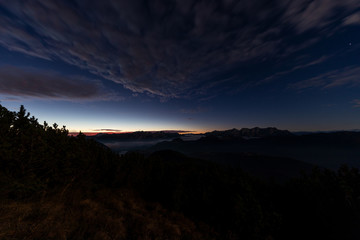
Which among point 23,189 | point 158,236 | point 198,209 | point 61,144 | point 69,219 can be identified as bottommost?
point 198,209

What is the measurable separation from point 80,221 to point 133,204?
17.0 ft

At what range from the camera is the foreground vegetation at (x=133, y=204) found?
816 cm

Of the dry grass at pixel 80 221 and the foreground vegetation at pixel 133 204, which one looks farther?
the foreground vegetation at pixel 133 204

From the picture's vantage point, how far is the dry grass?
22.5ft

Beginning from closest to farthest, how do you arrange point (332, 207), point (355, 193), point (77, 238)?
point (77, 238), point (332, 207), point (355, 193)

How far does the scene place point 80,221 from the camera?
8.33m

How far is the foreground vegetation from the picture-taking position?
8.16 metres

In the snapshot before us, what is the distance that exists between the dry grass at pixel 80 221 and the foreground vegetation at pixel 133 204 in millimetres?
46

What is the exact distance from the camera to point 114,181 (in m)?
16.0

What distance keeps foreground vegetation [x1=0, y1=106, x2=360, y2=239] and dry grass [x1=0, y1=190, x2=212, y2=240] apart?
1.8 inches

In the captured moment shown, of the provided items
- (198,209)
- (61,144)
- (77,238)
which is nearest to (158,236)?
(77,238)

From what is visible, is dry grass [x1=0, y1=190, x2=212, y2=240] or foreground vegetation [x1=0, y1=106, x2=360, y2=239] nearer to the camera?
dry grass [x1=0, y1=190, x2=212, y2=240]

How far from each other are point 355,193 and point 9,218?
83.2 ft

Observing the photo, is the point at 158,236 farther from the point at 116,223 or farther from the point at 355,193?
the point at 355,193
